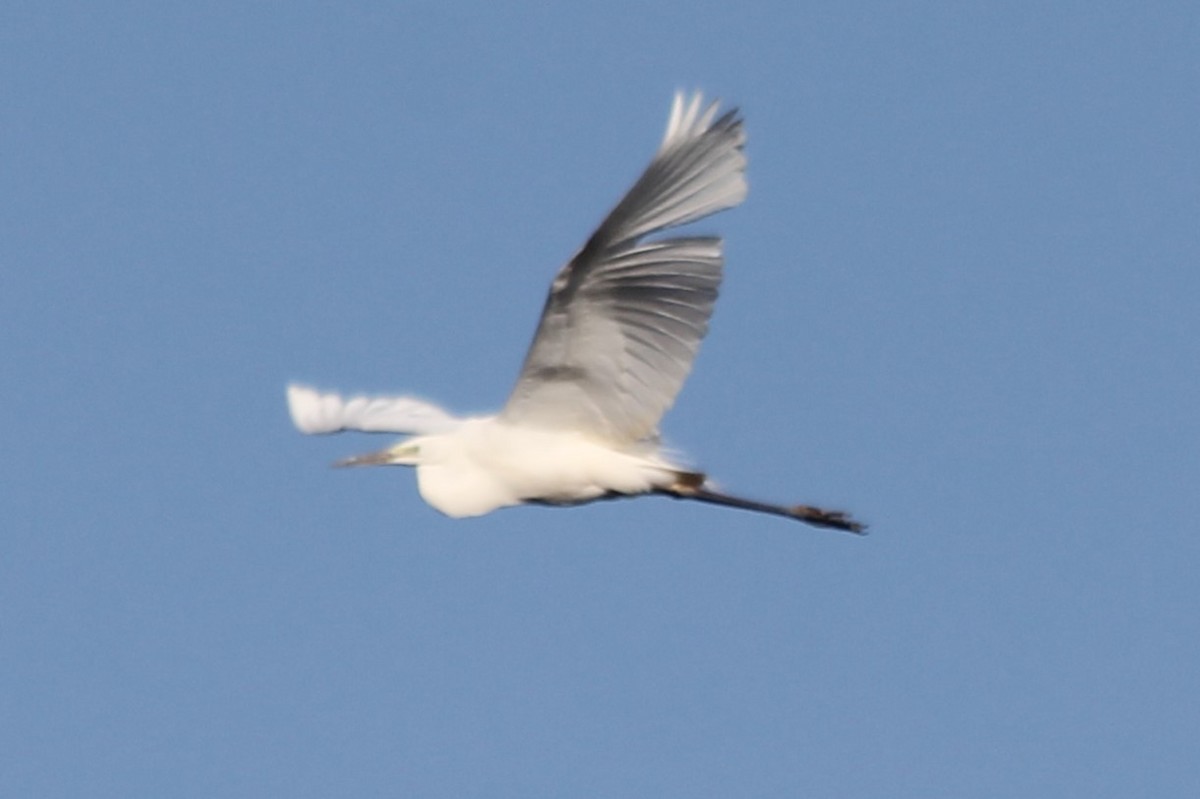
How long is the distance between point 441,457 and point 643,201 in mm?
2615

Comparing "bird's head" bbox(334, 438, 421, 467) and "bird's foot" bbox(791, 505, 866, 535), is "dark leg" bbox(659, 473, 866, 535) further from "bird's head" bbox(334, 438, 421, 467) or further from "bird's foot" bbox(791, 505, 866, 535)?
"bird's head" bbox(334, 438, 421, 467)

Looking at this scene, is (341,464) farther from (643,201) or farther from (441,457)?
(643,201)

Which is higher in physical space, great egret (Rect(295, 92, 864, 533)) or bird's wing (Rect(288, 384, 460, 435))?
bird's wing (Rect(288, 384, 460, 435))

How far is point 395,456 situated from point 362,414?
1.13m

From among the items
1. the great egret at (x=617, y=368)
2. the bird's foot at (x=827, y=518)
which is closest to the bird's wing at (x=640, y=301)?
the great egret at (x=617, y=368)

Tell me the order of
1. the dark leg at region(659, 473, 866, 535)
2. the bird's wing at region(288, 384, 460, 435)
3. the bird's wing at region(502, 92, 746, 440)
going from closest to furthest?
the bird's wing at region(502, 92, 746, 440) < the dark leg at region(659, 473, 866, 535) < the bird's wing at region(288, 384, 460, 435)

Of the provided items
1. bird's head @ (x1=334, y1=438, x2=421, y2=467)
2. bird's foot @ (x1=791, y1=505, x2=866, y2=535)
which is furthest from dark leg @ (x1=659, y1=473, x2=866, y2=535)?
bird's head @ (x1=334, y1=438, x2=421, y2=467)

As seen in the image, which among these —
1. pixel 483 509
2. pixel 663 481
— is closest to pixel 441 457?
pixel 483 509

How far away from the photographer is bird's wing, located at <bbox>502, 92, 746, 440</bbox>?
932cm

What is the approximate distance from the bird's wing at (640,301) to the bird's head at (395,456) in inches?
36.3

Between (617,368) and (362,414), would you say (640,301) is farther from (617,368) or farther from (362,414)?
(362,414)

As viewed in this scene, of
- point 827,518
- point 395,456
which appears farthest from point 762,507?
point 395,456

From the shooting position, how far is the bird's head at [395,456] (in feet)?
38.7

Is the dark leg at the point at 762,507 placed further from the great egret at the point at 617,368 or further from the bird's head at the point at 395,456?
the bird's head at the point at 395,456
